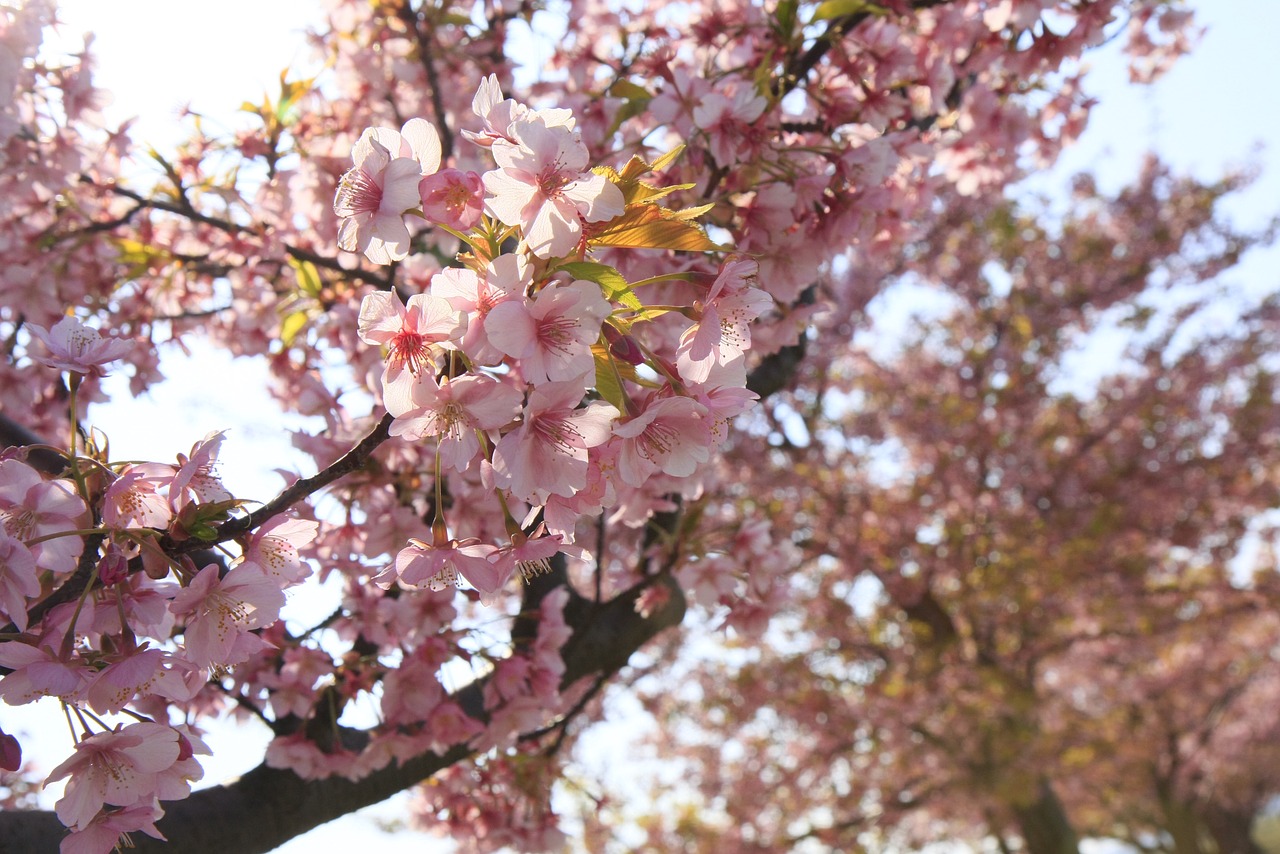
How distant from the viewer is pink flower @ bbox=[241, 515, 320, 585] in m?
1.34

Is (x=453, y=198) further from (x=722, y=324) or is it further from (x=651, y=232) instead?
(x=722, y=324)

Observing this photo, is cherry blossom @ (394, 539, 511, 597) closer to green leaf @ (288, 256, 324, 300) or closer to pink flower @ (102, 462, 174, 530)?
pink flower @ (102, 462, 174, 530)

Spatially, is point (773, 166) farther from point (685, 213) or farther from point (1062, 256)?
point (1062, 256)

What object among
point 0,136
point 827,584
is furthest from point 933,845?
point 0,136

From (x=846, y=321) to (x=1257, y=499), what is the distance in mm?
4597

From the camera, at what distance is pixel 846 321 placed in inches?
297

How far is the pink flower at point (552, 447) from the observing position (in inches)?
46.6

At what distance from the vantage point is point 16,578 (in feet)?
3.68

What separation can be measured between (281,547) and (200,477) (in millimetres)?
156

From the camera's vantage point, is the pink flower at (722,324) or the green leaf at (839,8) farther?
the green leaf at (839,8)

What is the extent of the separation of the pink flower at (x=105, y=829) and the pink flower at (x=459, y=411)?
2.31 feet

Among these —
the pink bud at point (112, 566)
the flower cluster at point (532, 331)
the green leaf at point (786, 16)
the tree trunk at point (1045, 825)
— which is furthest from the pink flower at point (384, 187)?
the tree trunk at point (1045, 825)

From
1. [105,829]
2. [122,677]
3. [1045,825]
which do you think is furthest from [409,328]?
[1045,825]

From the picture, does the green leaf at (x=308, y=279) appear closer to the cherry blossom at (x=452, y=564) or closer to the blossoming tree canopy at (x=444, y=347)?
the blossoming tree canopy at (x=444, y=347)
